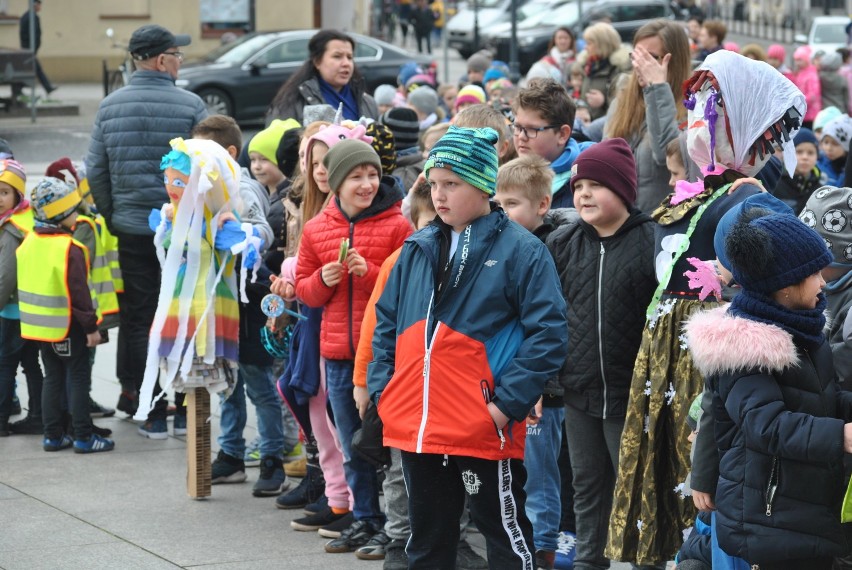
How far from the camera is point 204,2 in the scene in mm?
33406

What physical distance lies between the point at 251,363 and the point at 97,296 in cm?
177

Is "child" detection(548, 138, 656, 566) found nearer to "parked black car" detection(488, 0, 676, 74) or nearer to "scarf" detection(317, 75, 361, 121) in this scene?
"scarf" detection(317, 75, 361, 121)

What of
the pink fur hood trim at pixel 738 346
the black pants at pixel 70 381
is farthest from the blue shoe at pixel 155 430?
the pink fur hood trim at pixel 738 346

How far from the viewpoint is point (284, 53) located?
2488 cm

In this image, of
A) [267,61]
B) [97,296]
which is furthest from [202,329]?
[267,61]

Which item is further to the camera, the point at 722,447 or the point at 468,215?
the point at 468,215

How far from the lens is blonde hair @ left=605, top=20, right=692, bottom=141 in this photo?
6953mm

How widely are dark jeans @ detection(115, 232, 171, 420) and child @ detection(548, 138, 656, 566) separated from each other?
3518 mm

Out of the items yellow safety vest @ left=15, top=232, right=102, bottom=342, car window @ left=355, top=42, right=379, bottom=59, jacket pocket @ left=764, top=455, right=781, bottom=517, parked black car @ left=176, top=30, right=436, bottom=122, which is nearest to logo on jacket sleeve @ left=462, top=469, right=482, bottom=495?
jacket pocket @ left=764, top=455, right=781, bottom=517

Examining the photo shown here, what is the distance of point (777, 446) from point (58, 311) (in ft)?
17.0

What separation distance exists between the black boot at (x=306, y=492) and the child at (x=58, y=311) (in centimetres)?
162

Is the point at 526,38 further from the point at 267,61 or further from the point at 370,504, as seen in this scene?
the point at 370,504

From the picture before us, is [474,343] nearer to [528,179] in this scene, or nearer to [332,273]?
[528,179]

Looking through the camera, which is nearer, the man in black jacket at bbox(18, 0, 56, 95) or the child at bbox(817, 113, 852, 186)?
the child at bbox(817, 113, 852, 186)
